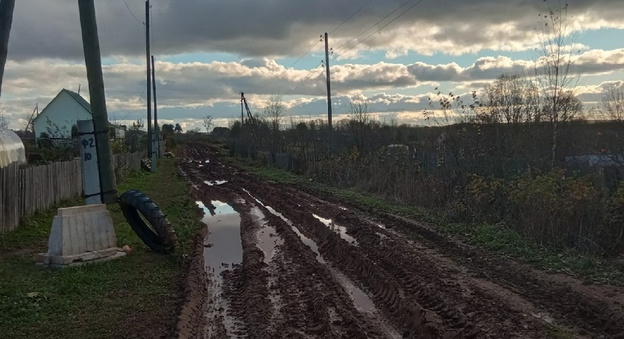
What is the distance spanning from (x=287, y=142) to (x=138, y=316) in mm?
38680

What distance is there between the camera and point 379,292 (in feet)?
28.4

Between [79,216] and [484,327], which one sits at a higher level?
[79,216]

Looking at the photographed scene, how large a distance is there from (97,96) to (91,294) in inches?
187

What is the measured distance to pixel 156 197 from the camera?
23719mm

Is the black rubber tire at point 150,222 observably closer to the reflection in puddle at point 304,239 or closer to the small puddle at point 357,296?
the reflection in puddle at point 304,239

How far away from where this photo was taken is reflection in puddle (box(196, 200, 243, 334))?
27.5 feet

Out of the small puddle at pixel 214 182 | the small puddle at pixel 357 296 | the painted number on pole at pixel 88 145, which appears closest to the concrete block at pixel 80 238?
the painted number on pole at pixel 88 145

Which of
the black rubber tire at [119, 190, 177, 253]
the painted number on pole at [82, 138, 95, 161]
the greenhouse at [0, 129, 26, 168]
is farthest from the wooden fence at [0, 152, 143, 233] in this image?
the greenhouse at [0, 129, 26, 168]

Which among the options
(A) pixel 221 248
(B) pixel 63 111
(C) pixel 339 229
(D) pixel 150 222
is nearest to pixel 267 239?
(A) pixel 221 248

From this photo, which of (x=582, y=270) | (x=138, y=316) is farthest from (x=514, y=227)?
(x=138, y=316)

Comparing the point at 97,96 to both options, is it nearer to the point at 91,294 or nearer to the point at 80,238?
the point at 80,238

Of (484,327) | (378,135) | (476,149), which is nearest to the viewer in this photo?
(484,327)

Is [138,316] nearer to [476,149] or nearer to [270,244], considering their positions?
[270,244]

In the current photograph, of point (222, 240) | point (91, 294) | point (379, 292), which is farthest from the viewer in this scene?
point (222, 240)
